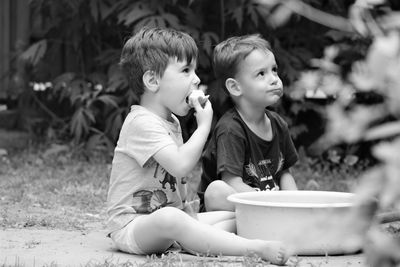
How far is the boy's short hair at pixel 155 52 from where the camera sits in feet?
10.8

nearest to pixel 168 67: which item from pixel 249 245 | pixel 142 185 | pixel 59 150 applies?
pixel 142 185

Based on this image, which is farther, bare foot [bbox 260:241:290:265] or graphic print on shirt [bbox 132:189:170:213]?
graphic print on shirt [bbox 132:189:170:213]

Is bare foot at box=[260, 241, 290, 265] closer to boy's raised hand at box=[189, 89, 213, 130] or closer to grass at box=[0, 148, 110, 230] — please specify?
boy's raised hand at box=[189, 89, 213, 130]

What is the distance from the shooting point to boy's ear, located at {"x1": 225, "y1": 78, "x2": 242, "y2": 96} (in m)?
3.85

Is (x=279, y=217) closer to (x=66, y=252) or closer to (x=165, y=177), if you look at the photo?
(x=165, y=177)

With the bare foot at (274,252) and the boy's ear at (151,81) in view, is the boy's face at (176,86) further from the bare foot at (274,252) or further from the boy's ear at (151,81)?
the bare foot at (274,252)

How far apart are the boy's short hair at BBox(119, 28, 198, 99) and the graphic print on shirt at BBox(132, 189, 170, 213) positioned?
450mm

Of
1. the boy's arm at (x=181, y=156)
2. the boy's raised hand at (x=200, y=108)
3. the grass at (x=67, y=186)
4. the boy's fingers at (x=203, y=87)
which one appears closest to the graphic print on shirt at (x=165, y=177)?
the boy's arm at (x=181, y=156)

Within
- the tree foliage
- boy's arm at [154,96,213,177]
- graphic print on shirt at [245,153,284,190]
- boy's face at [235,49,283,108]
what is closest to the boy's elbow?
boy's arm at [154,96,213,177]

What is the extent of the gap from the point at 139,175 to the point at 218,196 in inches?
19.0

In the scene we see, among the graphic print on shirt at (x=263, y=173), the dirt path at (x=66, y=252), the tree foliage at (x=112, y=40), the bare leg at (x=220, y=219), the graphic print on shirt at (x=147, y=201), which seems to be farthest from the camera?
the tree foliage at (x=112, y=40)

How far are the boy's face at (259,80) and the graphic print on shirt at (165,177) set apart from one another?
0.75 metres

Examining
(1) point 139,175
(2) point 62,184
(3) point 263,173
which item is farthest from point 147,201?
(2) point 62,184

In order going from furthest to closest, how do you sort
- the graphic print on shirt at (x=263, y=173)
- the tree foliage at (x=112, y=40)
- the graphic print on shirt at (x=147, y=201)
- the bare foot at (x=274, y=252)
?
the tree foliage at (x=112, y=40)
the graphic print on shirt at (x=263, y=173)
the graphic print on shirt at (x=147, y=201)
the bare foot at (x=274, y=252)
